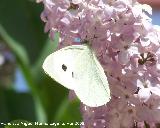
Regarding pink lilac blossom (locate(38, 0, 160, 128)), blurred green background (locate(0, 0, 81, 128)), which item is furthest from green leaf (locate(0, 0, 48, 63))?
pink lilac blossom (locate(38, 0, 160, 128))

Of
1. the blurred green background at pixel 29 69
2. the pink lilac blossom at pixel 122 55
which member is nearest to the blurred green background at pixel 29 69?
the blurred green background at pixel 29 69

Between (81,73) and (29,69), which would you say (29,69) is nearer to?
(29,69)

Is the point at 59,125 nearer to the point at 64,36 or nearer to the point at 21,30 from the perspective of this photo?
the point at 64,36

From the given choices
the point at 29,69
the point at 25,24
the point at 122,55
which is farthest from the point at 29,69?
the point at 122,55

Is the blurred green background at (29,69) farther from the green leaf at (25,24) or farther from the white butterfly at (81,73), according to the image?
the white butterfly at (81,73)

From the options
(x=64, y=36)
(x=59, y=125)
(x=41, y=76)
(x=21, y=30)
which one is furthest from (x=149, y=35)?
(x=21, y=30)
